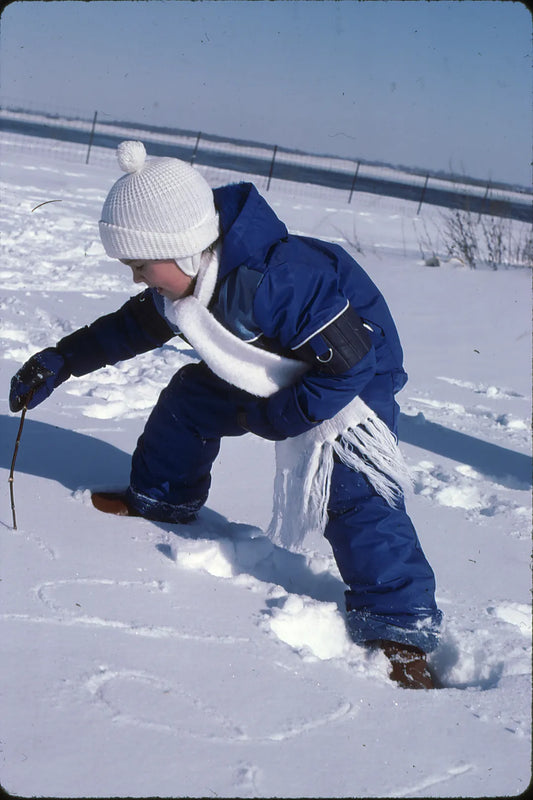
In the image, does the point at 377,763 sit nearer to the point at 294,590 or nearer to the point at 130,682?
the point at 130,682

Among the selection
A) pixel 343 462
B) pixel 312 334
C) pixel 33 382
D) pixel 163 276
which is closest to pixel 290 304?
pixel 312 334

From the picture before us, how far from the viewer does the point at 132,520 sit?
239 cm

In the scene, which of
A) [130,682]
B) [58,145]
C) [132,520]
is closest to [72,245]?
A: [132,520]

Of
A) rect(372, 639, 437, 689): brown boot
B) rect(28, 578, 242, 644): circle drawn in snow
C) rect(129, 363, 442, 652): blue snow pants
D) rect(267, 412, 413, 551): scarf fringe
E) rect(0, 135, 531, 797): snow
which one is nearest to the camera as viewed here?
rect(0, 135, 531, 797): snow

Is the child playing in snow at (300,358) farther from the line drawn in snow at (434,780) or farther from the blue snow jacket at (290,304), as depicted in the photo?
the line drawn in snow at (434,780)

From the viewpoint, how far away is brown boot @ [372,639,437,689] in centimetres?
192

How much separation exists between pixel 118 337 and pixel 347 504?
87cm

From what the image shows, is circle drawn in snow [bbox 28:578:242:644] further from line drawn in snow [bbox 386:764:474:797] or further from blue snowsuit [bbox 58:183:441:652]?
line drawn in snow [bbox 386:764:474:797]

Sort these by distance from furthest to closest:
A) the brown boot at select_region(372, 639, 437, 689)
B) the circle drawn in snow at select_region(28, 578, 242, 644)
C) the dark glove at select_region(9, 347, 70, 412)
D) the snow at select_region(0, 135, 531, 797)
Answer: the dark glove at select_region(9, 347, 70, 412), the brown boot at select_region(372, 639, 437, 689), the circle drawn in snow at select_region(28, 578, 242, 644), the snow at select_region(0, 135, 531, 797)

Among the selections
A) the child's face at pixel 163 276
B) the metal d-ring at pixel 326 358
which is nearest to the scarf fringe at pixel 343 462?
the metal d-ring at pixel 326 358

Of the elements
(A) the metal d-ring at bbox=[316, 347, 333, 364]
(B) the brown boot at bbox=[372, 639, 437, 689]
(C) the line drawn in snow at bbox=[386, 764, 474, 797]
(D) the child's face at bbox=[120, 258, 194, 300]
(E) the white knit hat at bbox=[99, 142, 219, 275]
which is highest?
(E) the white knit hat at bbox=[99, 142, 219, 275]

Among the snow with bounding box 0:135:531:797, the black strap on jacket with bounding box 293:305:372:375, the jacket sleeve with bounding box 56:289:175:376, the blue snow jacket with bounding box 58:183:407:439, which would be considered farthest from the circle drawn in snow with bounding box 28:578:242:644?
the jacket sleeve with bounding box 56:289:175:376

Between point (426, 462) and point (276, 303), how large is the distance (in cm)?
156

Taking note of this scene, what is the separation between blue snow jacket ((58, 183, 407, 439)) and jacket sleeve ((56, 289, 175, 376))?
0.45 metres
